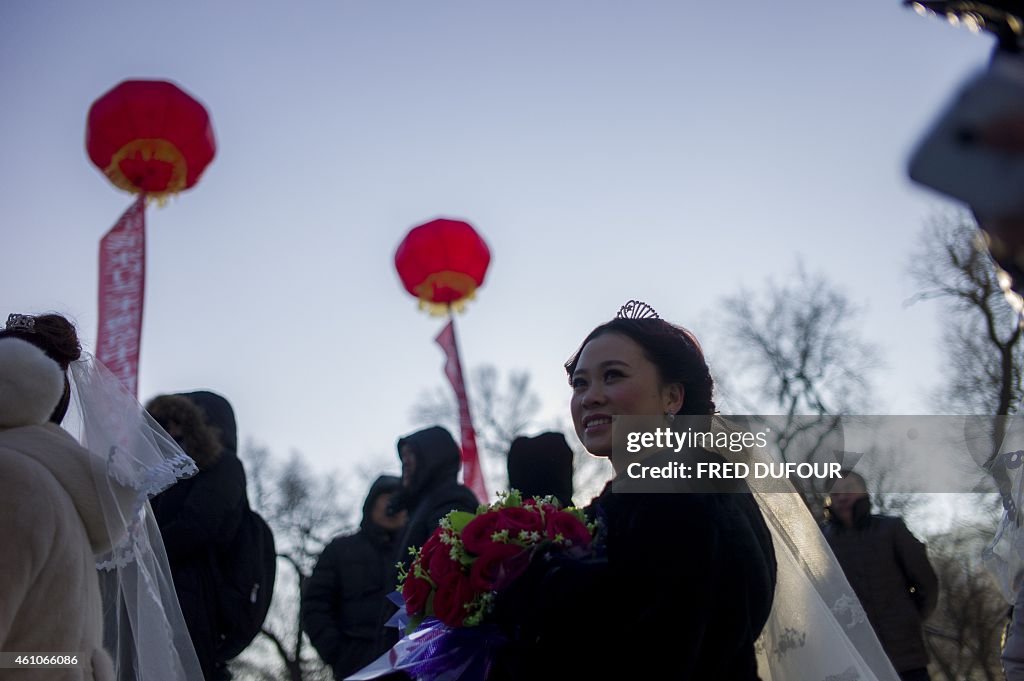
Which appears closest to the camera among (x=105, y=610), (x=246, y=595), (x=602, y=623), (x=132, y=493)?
(x=602, y=623)

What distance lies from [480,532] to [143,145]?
186 inches

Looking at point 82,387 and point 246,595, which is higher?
point 82,387

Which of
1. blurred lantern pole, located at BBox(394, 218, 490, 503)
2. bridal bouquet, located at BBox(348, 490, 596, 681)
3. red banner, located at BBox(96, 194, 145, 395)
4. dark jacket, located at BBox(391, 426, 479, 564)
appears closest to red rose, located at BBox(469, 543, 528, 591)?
bridal bouquet, located at BBox(348, 490, 596, 681)

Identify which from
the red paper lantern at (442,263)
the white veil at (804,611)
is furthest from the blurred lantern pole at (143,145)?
the white veil at (804,611)

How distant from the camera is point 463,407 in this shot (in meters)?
8.75

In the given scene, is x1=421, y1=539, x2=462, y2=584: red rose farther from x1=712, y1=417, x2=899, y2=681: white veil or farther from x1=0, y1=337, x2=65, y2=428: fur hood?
x1=0, y1=337, x2=65, y2=428: fur hood

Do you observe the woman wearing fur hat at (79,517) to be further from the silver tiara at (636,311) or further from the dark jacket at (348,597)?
the dark jacket at (348,597)

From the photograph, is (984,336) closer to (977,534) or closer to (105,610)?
(977,534)

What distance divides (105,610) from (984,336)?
1414 centimetres

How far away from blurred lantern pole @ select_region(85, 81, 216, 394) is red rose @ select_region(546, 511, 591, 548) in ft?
13.5

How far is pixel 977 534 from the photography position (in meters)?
9.78

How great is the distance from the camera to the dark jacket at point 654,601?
7.88ft

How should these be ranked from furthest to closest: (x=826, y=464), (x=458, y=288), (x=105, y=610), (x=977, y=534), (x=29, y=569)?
(x=977, y=534) < (x=458, y=288) < (x=826, y=464) < (x=105, y=610) < (x=29, y=569)

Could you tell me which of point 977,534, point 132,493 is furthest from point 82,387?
point 977,534
